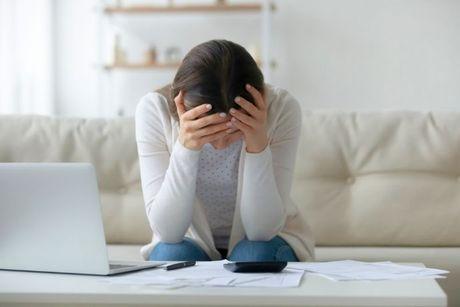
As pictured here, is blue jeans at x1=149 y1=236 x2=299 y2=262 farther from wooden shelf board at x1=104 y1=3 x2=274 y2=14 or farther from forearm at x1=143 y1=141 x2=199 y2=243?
wooden shelf board at x1=104 y1=3 x2=274 y2=14

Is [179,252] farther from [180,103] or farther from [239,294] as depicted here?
[239,294]

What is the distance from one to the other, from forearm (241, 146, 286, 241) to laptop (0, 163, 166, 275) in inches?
17.2

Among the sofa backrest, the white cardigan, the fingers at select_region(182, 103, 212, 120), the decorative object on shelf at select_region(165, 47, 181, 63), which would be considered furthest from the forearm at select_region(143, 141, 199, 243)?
the decorative object on shelf at select_region(165, 47, 181, 63)

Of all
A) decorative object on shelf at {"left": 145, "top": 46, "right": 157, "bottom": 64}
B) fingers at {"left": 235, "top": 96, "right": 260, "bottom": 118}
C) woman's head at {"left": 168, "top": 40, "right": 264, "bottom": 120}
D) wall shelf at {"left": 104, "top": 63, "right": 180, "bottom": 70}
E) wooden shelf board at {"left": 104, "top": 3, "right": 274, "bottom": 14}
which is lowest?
wall shelf at {"left": 104, "top": 63, "right": 180, "bottom": 70}

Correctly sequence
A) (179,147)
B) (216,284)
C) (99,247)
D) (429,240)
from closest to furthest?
1. (216,284)
2. (99,247)
3. (179,147)
4. (429,240)

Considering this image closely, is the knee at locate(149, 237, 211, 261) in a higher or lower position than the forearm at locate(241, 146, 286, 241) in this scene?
lower

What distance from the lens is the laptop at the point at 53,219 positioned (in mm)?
1301

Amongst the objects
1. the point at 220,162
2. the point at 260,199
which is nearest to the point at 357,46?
the point at 220,162

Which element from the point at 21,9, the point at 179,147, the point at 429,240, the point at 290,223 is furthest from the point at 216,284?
the point at 21,9

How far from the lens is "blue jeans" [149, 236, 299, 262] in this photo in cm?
172

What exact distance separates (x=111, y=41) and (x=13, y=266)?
397 centimetres

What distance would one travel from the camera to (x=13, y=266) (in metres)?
1.41

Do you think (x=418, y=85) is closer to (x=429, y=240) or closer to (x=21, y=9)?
(x=21, y=9)

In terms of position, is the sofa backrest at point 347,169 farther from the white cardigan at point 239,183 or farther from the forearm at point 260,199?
the forearm at point 260,199
